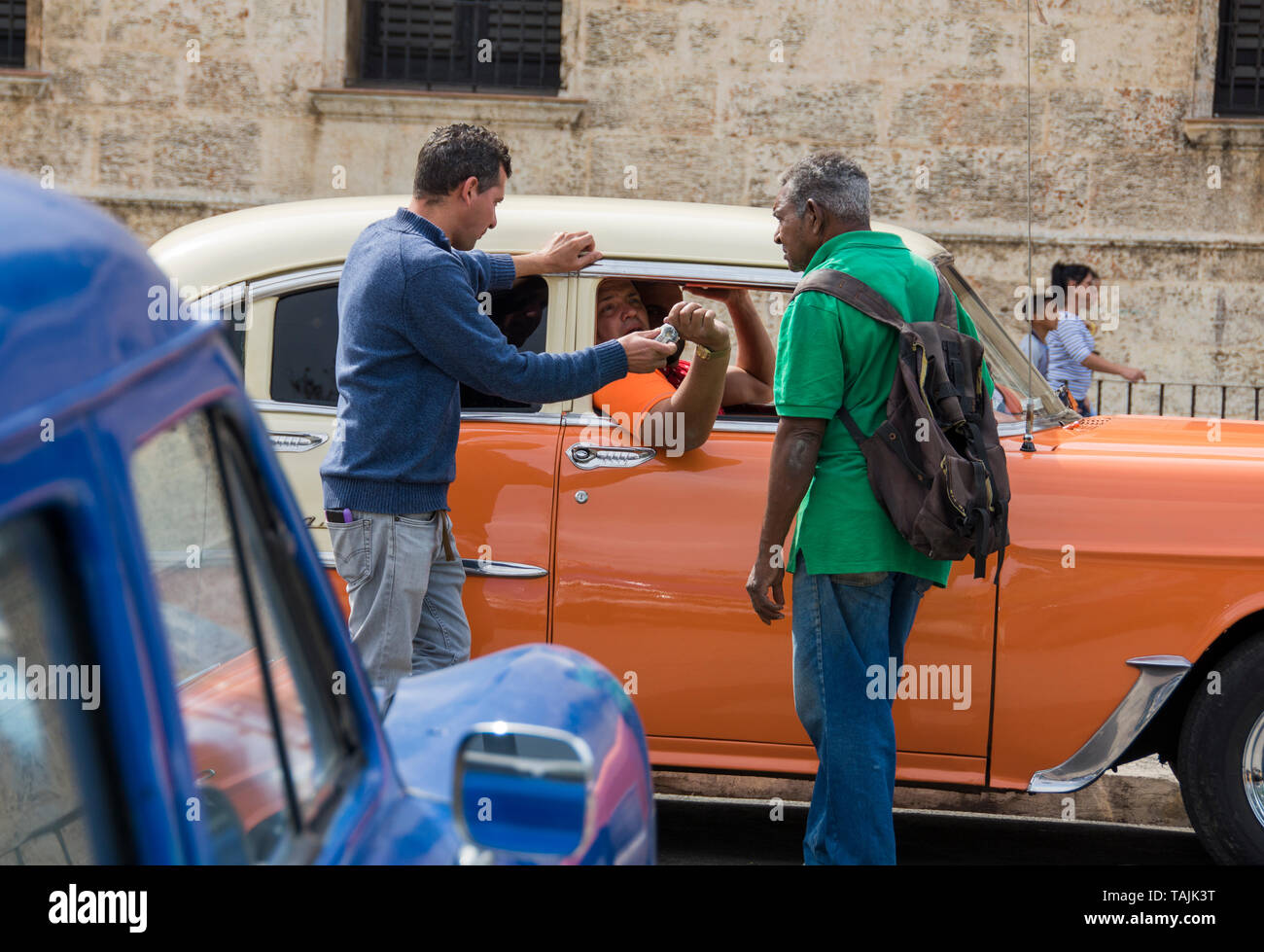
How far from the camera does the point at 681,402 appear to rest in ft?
13.7

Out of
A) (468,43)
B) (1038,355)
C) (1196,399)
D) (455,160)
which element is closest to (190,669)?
(455,160)

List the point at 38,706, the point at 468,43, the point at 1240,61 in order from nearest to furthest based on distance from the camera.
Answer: the point at 38,706 → the point at 1240,61 → the point at 468,43

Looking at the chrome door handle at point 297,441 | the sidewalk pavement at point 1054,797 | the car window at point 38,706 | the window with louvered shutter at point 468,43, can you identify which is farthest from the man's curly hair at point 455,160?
the window with louvered shutter at point 468,43

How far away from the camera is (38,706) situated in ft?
3.87

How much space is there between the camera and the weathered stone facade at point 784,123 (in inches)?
423

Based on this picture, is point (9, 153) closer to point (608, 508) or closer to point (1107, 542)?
point (608, 508)

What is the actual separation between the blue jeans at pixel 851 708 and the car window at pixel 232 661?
6.47ft

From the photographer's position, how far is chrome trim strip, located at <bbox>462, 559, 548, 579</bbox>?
4.22 metres

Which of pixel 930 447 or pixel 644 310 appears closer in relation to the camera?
pixel 930 447

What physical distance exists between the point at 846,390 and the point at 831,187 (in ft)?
1.70

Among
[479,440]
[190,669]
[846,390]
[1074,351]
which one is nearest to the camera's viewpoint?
[190,669]

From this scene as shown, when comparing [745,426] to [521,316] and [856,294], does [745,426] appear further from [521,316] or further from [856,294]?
[856,294]

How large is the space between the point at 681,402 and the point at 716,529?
39 centimetres

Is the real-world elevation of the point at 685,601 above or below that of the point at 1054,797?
above
